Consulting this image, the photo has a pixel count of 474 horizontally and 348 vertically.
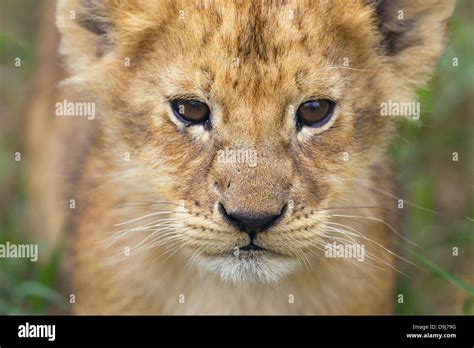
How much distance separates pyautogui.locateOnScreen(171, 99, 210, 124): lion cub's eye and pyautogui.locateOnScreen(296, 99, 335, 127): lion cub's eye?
535 millimetres

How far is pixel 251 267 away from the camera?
5.54m

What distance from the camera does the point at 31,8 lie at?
390 inches

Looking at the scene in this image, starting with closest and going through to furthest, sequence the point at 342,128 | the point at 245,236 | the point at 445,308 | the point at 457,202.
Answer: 1. the point at 245,236
2. the point at 342,128
3. the point at 445,308
4. the point at 457,202

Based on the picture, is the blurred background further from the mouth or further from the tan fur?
the mouth

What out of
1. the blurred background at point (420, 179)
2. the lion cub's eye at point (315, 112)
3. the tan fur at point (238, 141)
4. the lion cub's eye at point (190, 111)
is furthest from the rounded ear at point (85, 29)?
the lion cub's eye at point (315, 112)

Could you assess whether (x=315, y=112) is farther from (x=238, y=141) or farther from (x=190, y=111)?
(x=190, y=111)

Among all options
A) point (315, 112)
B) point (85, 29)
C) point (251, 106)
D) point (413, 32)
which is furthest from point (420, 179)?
point (85, 29)

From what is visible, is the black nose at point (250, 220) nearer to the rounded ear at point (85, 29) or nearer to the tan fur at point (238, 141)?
the tan fur at point (238, 141)

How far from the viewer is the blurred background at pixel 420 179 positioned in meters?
7.37

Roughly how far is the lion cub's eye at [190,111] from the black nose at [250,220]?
0.57 m

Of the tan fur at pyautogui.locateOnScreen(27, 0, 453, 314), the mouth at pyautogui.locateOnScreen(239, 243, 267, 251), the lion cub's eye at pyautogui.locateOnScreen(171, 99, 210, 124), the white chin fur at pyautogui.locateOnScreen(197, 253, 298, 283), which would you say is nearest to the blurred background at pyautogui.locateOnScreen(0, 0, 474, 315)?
the tan fur at pyautogui.locateOnScreen(27, 0, 453, 314)
